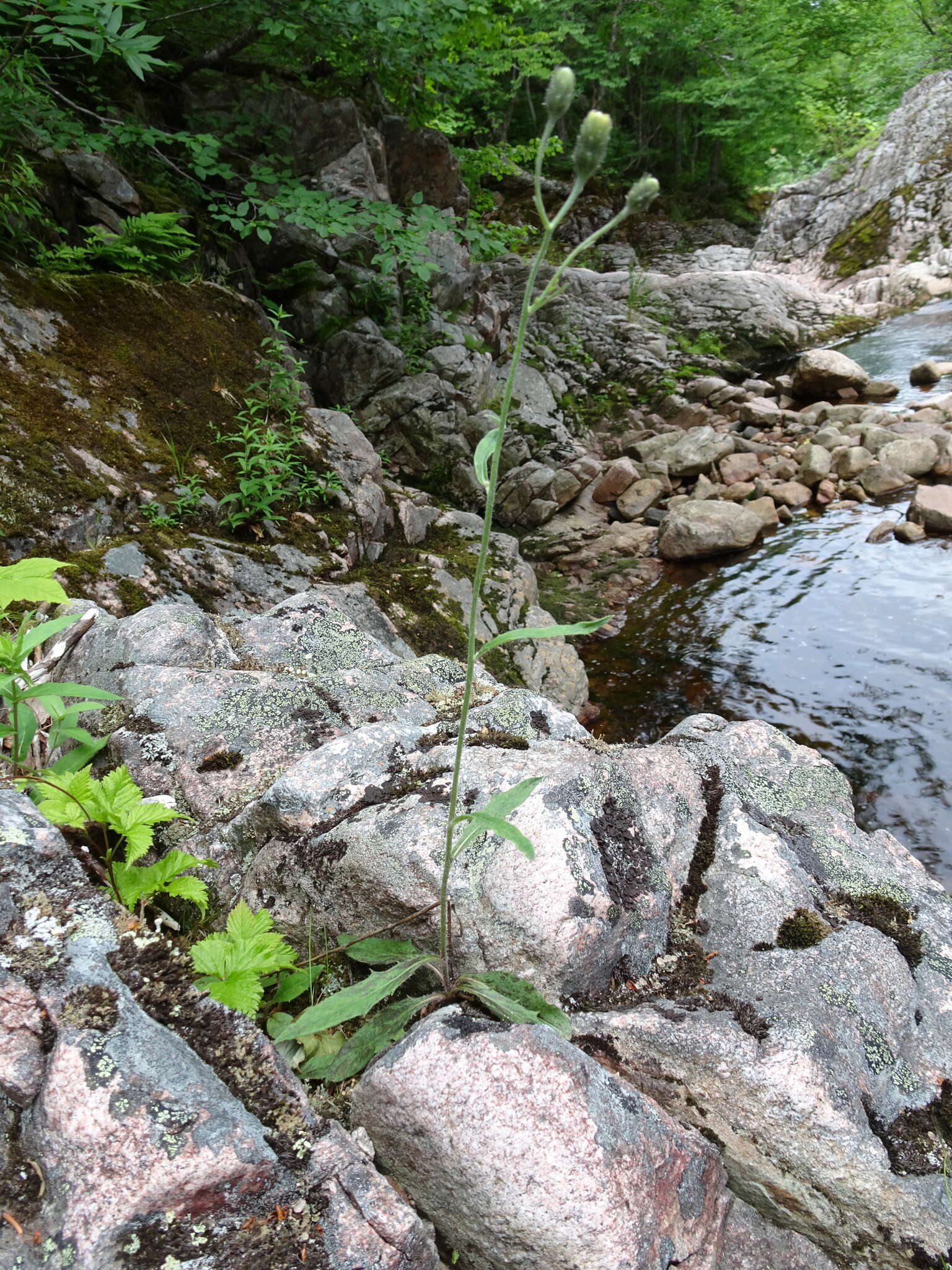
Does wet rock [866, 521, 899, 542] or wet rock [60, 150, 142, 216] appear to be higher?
wet rock [60, 150, 142, 216]

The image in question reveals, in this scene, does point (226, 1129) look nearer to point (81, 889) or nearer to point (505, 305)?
point (81, 889)

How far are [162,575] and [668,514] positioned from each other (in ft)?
25.7

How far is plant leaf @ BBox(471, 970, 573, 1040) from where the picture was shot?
178 cm

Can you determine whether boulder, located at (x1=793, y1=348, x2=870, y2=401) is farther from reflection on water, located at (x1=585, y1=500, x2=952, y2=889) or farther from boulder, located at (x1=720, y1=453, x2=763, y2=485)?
reflection on water, located at (x1=585, y1=500, x2=952, y2=889)

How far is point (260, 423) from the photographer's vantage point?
5.47 m

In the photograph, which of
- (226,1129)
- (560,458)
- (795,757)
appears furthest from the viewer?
(560,458)

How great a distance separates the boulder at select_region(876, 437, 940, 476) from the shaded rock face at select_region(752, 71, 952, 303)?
9.74 metres

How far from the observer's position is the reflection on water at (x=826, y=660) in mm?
→ 5457

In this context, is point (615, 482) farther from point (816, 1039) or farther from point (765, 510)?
point (816, 1039)

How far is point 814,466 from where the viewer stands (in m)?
10.8

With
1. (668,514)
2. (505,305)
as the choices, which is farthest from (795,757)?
(505,305)

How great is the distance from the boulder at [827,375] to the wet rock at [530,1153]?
46.8ft

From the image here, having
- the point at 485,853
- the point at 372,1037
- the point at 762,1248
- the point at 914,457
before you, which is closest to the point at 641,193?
the point at 485,853

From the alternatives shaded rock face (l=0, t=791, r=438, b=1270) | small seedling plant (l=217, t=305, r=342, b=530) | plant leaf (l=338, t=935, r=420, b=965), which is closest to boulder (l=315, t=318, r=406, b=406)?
small seedling plant (l=217, t=305, r=342, b=530)
